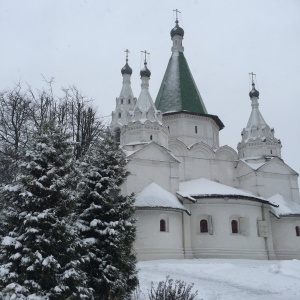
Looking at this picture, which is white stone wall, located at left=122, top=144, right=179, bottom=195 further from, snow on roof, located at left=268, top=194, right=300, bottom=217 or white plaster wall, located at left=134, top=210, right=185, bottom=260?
snow on roof, located at left=268, top=194, right=300, bottom=217

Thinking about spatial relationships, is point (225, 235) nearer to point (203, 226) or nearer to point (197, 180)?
point (203, 226)

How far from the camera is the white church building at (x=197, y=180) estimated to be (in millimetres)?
22094

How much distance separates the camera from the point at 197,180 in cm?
2600

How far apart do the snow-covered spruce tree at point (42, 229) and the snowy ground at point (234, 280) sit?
9.40 feet

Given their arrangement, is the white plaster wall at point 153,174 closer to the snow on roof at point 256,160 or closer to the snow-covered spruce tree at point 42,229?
the snow on roof at point 256,160

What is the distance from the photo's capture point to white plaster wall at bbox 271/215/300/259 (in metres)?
24.6

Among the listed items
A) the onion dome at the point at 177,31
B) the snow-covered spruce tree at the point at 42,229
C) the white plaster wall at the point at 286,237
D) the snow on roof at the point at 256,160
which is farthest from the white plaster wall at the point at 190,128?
the snow-covered spruce tree at the point at 42,229

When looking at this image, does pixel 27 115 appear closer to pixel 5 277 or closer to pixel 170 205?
pixel 170 205

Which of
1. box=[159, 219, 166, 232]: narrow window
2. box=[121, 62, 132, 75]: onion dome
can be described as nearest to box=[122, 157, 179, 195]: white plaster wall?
box=[159, 219, 166, 232]: narrow window

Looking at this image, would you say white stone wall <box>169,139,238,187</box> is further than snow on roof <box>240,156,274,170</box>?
No

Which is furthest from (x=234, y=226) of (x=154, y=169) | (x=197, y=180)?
(x=154, y=169)

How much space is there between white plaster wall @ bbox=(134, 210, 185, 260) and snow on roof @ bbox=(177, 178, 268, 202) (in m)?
1.89

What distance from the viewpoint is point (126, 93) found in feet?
102

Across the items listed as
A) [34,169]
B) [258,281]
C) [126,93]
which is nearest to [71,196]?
[34,169]
